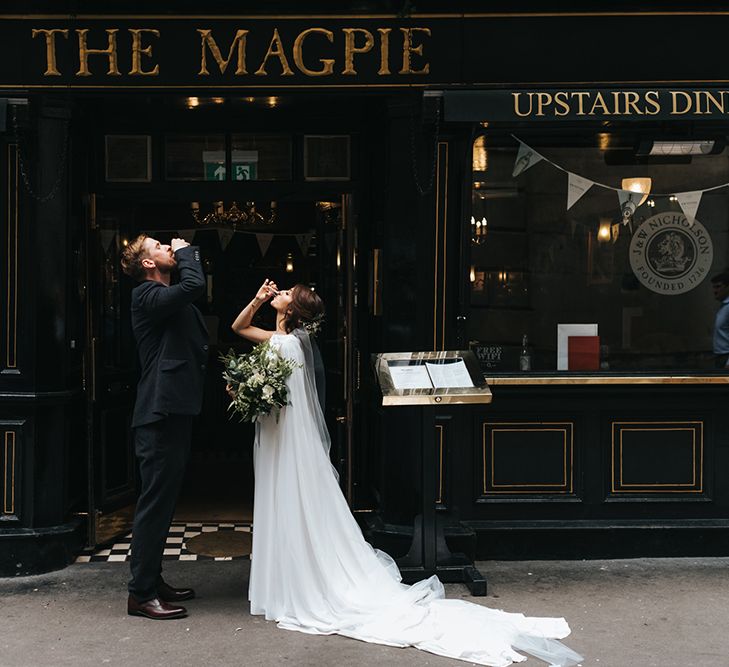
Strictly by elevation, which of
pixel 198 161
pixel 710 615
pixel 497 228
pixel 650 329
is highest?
pixel 198 161

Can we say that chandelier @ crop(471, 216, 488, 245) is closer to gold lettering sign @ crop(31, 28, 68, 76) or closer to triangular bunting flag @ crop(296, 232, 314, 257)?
gold lettering sign @ crop(31, 28, 68, 76)

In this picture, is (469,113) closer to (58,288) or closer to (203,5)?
(203,5)

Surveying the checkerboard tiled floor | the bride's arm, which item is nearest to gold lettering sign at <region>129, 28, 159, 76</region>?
the bride's arm

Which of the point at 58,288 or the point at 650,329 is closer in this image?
the point at 58,288

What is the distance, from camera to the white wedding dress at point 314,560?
5.84 metres

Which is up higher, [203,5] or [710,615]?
[203,5]

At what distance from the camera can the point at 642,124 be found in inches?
292

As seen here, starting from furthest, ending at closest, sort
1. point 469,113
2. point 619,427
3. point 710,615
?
point 619,427 → point 469,113 → point 710,615

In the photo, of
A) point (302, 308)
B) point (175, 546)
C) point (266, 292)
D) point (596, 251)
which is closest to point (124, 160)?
point (266, 292)

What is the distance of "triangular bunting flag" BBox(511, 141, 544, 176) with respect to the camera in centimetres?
754

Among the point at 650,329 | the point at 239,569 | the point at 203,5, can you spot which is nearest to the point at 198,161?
the point at 203,5

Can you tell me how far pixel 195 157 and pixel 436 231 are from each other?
1.98 m

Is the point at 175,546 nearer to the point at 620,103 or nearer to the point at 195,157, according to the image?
the point at 195,157

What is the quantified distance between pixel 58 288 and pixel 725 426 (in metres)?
4.88
